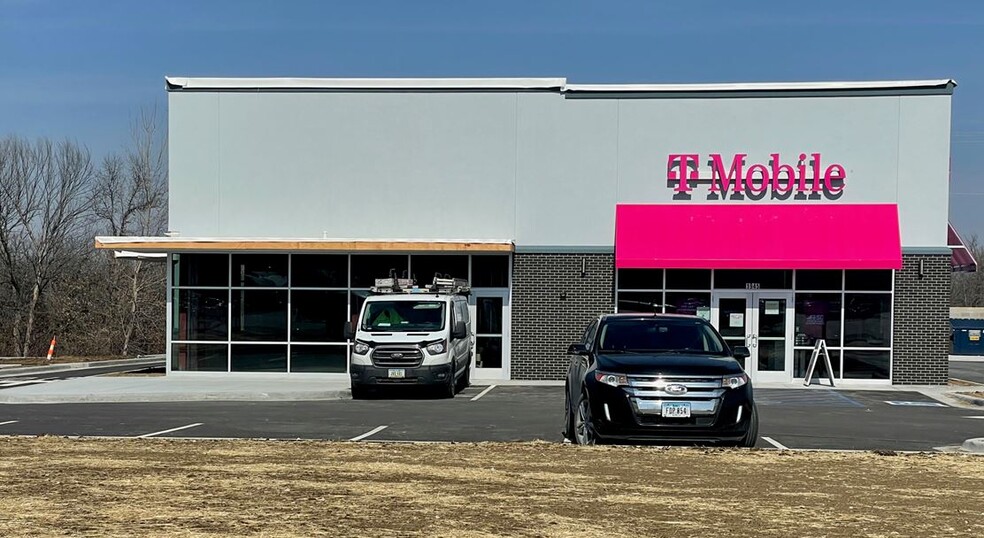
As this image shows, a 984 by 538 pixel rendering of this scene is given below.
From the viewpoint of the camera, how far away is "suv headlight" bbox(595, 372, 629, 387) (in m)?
11.7

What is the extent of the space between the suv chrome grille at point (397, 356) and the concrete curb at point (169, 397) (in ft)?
4.16

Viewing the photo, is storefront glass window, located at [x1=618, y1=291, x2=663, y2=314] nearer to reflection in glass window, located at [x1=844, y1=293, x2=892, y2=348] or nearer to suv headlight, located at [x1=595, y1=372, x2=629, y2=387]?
reflection in glass window, located at [x1=844, y1=293, x2=892, y2=348]

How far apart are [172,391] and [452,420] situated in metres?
7.89

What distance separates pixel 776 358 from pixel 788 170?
14.6 feet

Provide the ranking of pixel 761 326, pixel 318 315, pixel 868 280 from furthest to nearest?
pixel 318 315 < pixel 761 326 < pixel 868 280

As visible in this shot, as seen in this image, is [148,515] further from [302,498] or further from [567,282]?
[567,282]

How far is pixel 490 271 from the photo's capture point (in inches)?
1030

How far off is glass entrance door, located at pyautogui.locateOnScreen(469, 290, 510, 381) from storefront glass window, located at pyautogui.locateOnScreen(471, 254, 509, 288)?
0.72ft

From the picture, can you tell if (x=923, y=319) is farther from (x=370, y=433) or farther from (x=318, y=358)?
(x=370, y=433)

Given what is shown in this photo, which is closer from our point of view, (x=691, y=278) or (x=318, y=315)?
(x=691, y=278)

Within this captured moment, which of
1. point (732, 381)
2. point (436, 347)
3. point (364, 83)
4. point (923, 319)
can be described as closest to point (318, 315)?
point (364, 83)

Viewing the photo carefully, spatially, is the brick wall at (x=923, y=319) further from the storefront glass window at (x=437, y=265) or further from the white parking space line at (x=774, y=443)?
the white parking space line at (x=774, y=443)

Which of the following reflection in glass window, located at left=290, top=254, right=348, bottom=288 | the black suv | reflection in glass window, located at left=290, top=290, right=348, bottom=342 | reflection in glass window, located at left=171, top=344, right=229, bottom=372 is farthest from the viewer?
reflection in glass window, located at left=171, top=344, right=229, bottom=372

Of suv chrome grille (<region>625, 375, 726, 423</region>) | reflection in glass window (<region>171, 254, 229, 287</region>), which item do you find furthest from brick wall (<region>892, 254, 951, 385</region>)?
reflection in glass window (<region>171, 254, 229, 287</region>)
